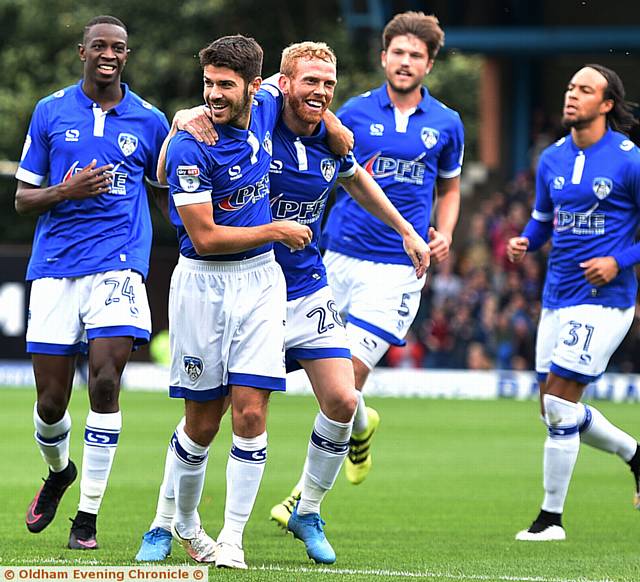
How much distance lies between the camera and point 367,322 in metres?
9.40

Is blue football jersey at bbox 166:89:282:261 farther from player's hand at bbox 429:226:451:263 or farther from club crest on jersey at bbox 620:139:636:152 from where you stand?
club crest on jersey at bbox 620:139:636:152

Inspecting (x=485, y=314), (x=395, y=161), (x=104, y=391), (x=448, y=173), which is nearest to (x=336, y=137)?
(x=104, y=391)

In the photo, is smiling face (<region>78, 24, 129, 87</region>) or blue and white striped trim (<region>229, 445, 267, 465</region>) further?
smiling face (<region>78, 24, 129, 87</region>)

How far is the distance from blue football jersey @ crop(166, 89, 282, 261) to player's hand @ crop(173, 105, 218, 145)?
0.03 m

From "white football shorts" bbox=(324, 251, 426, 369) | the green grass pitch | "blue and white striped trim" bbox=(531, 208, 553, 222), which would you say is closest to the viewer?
the green grass pitch

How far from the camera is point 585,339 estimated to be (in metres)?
8.80

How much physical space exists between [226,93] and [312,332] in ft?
4.80

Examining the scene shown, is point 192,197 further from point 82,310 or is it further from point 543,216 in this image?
point 543,216

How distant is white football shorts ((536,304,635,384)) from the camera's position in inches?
346

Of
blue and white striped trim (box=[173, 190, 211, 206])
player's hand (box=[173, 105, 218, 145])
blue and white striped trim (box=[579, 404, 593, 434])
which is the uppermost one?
player's hand (box=[173, 105, 218, 145])

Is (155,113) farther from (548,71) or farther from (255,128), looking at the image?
(548,71)

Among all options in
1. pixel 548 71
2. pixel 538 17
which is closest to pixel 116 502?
pixel 538 17

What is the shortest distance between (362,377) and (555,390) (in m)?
1.23

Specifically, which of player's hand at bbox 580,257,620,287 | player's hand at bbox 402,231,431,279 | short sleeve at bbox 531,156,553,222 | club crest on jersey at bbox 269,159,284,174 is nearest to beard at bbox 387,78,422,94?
short sleeve at bbox 531,156,553,222
